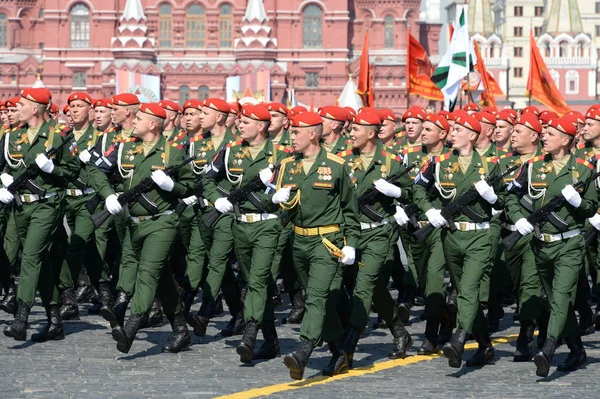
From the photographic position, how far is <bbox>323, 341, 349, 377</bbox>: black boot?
9703 millimetres

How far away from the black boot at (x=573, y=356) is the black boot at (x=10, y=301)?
4877 millimetres

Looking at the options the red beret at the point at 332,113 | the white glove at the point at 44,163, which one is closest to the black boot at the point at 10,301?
the white glove at the point at 44,163

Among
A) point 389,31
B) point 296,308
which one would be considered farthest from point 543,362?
point 389,31

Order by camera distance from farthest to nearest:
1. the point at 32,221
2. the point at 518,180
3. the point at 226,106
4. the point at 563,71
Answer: the point at 563,71 → the point at 226,106 → the point at 32,221 → the point at 518,180

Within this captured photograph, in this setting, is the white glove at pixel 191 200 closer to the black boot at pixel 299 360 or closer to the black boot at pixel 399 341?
the black boot at pixel 399 341

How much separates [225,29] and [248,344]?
7418 cm

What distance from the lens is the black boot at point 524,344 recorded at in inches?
412

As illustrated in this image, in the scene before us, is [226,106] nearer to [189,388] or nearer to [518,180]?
[518,180]

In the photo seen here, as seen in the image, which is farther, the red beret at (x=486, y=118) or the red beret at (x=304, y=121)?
the red beret at (x=486, y=118)

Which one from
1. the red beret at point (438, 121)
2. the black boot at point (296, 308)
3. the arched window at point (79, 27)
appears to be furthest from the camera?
the arched window at point (79, 27)

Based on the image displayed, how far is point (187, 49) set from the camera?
8256 cm

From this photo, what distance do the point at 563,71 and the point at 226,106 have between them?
9964 centimetres

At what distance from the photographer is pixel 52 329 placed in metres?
11.2

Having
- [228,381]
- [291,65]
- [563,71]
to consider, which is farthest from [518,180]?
[563,71]
